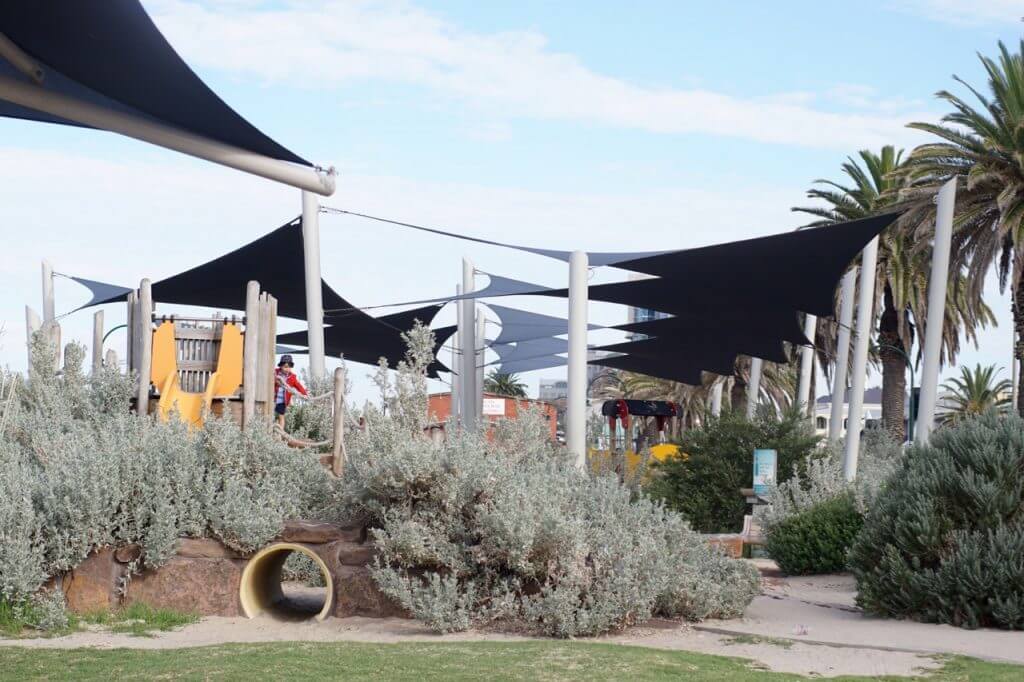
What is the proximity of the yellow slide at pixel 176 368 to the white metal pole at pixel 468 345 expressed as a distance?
210 inches

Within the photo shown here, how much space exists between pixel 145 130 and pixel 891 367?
2781 centimetres

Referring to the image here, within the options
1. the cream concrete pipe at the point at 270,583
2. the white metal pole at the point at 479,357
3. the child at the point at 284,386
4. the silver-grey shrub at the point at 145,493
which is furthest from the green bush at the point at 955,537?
the white metal pole at the point at 479,357

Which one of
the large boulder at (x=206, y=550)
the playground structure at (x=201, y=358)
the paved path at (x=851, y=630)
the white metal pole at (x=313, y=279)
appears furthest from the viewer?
the white metal pole at (x=313, y=279)

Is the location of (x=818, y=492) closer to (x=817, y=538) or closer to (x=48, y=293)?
(x=817, y=538)

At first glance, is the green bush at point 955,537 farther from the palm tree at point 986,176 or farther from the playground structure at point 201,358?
the palm tree at point 986,176

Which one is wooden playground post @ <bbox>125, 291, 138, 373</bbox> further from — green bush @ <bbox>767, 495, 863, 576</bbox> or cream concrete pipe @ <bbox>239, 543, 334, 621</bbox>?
green bush @ <bbox>767, 495, 863, 576</bbox>

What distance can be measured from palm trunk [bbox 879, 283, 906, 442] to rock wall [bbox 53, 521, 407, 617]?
2268 centimetres

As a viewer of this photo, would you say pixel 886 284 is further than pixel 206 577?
Yes

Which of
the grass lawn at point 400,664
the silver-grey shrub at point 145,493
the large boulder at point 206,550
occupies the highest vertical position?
the silver-grey shrub at point 145,493

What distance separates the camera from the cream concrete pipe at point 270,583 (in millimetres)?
9414

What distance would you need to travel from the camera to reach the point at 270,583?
1054 cm

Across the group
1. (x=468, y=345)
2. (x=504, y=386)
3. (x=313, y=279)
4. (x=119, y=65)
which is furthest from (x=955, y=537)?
(x=504, y=386)

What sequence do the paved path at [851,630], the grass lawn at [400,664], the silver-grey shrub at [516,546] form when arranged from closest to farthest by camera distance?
1. the grass lawn at [400,664]
2. the paved path at [851,630]
3. the silver-grey shrub at [516,546]

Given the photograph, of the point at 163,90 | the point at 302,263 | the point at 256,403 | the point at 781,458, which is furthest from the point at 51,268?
the point at 163,90
